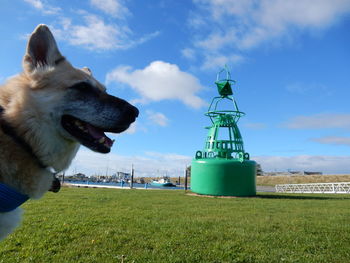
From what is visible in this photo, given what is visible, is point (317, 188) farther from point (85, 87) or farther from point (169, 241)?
point (85, 87)

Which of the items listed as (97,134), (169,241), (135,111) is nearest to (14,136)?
(97,134)

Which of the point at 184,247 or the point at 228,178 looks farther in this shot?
the point at 228,178

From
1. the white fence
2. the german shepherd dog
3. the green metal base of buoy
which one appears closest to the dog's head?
the german shepherd dog

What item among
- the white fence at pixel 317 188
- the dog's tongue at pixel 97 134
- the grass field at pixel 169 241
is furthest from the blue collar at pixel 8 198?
the white fence at pixel 317 188

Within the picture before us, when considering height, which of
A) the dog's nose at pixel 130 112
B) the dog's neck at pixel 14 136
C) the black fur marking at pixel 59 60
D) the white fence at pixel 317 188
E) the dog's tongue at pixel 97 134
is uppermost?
the black fur marking at pixel 59 60

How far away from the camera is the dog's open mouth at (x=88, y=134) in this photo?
3250mm

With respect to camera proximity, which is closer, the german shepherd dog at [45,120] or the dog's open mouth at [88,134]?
the german shepherd dog at [45,120]

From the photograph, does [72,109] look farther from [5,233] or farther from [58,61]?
[5,233]

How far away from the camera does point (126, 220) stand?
27.1 ft

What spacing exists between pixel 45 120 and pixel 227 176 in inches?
705

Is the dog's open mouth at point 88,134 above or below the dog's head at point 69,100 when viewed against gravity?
below

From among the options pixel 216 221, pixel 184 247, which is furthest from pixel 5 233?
pixel 216 221

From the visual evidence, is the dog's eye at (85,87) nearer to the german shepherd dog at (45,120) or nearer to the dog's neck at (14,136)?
the german shepherd dog at (45,120)

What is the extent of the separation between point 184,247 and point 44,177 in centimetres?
354
